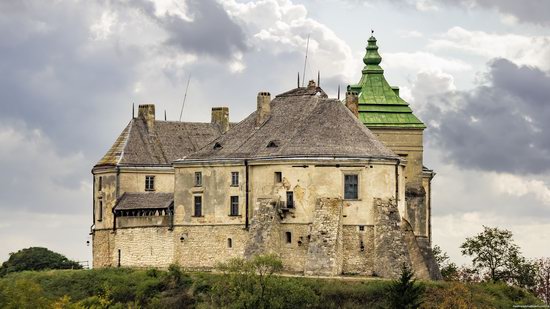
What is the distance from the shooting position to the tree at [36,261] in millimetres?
130875

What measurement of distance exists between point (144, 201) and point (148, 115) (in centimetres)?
754

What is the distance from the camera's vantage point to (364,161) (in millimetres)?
105438

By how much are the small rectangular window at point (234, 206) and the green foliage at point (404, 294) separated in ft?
42.1

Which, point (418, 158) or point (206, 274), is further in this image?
point (418, 158)

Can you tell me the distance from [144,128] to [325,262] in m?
21.2

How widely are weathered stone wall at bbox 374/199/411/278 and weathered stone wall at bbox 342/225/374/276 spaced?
351 millimetres

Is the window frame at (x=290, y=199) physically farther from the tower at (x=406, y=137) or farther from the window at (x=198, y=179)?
the tower at (x=406, y=137)

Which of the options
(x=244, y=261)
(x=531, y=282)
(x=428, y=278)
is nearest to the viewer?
(x=244, y=261)

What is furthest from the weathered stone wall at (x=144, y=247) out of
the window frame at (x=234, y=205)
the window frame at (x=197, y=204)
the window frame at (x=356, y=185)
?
the window frame at (x=356, y=185)

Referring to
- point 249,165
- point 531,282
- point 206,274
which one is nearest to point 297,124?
point 249,165

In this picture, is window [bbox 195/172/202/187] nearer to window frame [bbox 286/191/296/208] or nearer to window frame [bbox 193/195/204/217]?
window frame [bbox 193/195/204/217]

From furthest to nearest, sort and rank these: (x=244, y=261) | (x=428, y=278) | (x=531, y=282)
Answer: (x=531, y=282) < (x=428, y=278) < (x=244, y=261)

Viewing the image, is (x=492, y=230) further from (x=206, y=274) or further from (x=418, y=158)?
(x=206, y=274)

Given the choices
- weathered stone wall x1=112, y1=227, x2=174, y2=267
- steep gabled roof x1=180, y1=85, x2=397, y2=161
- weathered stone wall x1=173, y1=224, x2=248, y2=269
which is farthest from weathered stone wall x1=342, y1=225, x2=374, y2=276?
weathered stone wall x1=112, y1=227, x2=174, y2=267
